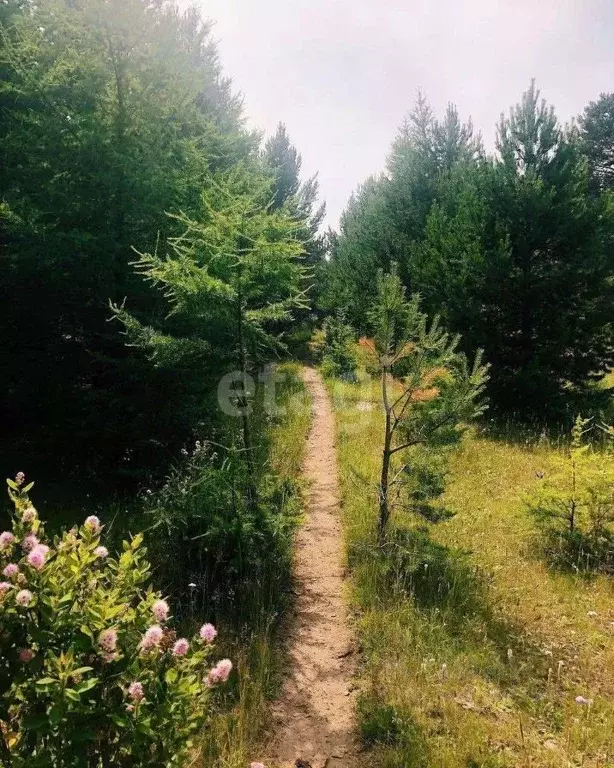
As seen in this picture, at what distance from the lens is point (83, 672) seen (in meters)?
2.33

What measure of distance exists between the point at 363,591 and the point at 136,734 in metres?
4.07

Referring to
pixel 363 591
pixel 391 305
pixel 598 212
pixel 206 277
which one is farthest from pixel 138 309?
pixel 598 212

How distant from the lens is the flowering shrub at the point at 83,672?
2156mm

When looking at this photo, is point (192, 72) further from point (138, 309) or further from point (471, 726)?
point (471, 726)

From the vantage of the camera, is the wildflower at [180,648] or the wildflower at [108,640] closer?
the wildflower at [108,640]

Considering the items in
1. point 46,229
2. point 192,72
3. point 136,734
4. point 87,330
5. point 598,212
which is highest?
point 192,72

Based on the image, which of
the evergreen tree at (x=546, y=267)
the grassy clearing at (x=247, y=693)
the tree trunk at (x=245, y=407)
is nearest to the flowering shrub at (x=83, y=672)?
the grassy clearing at (x=247, y=693)

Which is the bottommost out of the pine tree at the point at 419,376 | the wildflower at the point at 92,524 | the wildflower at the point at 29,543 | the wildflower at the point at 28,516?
the wildflower at the point at 29,543

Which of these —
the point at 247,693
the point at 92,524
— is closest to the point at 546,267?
the point at 247,693

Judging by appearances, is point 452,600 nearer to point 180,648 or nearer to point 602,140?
point 180,648

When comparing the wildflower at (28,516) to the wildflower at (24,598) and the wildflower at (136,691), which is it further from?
the wildflower at (136,691)

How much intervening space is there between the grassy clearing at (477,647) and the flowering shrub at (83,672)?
2.28 meters

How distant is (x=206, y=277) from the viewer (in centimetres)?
595

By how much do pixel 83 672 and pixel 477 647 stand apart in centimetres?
415
